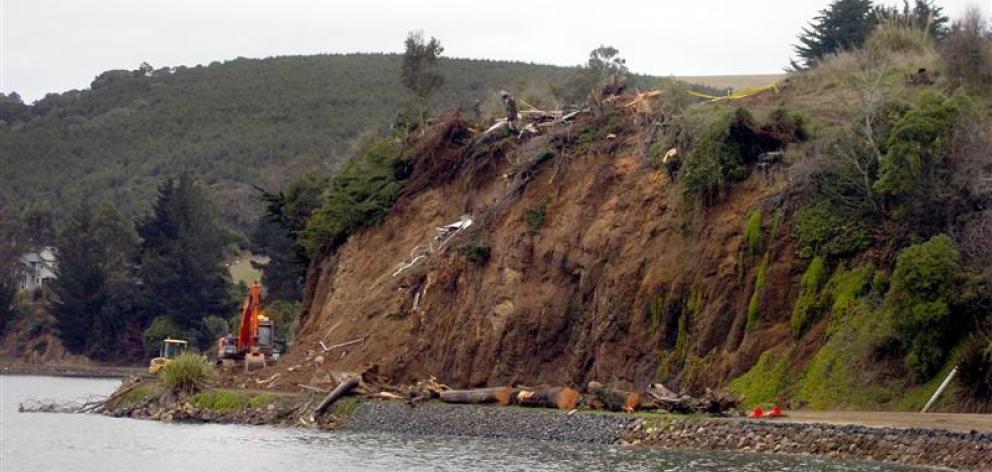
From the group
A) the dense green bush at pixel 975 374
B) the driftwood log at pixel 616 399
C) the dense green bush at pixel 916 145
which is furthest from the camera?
the driftwood log at pixel 616 399

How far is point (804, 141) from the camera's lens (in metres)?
46.2

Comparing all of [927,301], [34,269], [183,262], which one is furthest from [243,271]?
[927,301]

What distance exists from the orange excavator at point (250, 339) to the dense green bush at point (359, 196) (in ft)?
11.1

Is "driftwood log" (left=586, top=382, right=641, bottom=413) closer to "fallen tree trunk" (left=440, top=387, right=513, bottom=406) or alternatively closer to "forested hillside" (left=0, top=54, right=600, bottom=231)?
"fallen tree trunk" (left=440, top=387, right=513, bottom=406)

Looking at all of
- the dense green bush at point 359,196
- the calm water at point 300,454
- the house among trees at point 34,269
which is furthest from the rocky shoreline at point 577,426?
the house among trees at point 34,269

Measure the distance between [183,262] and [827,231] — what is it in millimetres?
71913

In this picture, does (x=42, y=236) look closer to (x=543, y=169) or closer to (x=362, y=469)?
(x=543, y=169)

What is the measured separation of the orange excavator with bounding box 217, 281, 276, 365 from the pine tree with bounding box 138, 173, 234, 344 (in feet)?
150

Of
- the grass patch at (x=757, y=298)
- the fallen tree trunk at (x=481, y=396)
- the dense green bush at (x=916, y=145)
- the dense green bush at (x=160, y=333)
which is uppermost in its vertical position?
the dense green bush at (x=916, y=145)

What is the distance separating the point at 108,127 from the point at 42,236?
55053mm

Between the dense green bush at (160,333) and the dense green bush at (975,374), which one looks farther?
the dense green bush at (160,333)

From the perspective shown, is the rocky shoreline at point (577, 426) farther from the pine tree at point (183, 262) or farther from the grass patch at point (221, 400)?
the pine tree at point (183, 262)

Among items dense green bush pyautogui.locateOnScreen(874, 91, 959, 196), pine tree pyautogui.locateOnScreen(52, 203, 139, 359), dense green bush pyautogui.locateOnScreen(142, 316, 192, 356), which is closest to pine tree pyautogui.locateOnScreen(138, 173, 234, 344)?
dense green bush pyautogui.locateOnScreen(142, 316, 192, 356)

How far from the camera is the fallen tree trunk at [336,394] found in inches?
1873
